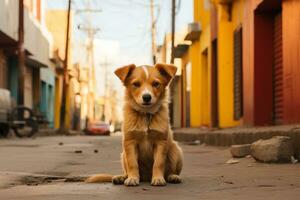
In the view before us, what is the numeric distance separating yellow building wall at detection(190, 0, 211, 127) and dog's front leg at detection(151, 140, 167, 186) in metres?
20.5

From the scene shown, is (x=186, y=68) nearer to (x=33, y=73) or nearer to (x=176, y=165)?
(x=33, y=73)

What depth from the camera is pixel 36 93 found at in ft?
126

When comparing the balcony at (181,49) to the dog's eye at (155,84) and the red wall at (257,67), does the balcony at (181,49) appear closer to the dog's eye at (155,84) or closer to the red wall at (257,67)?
the red wall at (257,67)

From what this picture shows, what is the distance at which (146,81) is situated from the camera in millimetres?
5254

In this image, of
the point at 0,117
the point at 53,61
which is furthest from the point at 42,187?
the point at 53,61

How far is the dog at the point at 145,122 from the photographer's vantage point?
17.3 ft

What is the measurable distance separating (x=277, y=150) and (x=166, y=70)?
300 centimetres

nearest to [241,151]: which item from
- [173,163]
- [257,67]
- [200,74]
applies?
[173,163]

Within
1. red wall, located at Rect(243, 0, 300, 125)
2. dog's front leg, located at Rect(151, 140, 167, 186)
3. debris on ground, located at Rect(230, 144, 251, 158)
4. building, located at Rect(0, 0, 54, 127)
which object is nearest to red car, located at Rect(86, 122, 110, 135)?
building, located at Rect(0, 0, 54, 127)

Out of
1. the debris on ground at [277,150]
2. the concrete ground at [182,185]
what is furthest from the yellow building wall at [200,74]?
the concrete ground at [182,185]

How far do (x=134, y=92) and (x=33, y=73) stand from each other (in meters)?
34.1

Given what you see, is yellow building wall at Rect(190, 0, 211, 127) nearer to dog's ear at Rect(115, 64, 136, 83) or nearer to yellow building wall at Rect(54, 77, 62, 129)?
dog's ear at Rect(115, 64, 136, 83)

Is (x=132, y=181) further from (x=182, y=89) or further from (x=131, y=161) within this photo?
(x=182, y=89)

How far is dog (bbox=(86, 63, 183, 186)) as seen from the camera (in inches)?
207
